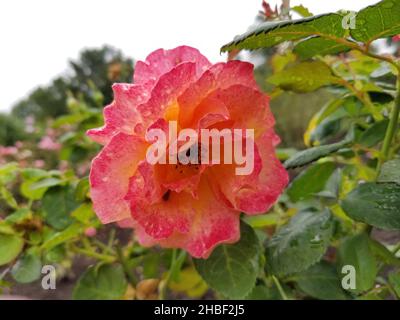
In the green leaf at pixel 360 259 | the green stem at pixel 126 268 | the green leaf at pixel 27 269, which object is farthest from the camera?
the green stem at pixel 126 268

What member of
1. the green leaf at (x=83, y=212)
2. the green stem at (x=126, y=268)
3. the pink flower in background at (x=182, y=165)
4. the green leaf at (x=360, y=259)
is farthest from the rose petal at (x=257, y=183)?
the green stem at (x=126, y=268)

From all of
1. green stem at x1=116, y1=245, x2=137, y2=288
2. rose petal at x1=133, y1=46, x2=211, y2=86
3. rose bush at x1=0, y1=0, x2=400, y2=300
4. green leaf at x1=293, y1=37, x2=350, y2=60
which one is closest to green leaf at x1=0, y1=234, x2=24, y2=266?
rose bush at x1=0, y1=0, x2=400, y2=300

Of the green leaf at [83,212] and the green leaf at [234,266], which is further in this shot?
the green leaf at [83,212]

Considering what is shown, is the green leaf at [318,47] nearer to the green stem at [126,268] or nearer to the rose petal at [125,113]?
the rose petal at [125,113]

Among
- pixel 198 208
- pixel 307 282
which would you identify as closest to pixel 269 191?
pixel 198 208

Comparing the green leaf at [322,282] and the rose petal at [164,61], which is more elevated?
the rose petal at [164,61]

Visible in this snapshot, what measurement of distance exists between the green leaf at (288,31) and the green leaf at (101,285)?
37cm

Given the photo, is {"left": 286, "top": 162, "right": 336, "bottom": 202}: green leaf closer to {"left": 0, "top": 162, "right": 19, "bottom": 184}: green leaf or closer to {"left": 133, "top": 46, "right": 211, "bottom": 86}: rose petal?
{"left": 133, "top": 46, "right": 211, "bottom": 86}: rose petal

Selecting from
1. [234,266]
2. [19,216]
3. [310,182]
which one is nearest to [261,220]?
[310,182]

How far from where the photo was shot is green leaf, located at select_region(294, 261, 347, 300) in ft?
1.61

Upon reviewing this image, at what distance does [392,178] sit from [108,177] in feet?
0.77

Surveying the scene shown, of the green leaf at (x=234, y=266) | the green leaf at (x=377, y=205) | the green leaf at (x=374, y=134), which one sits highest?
the green leaf at (x=374, y=134)

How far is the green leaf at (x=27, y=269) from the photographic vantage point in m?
0.50

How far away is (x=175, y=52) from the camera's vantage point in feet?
1.21
